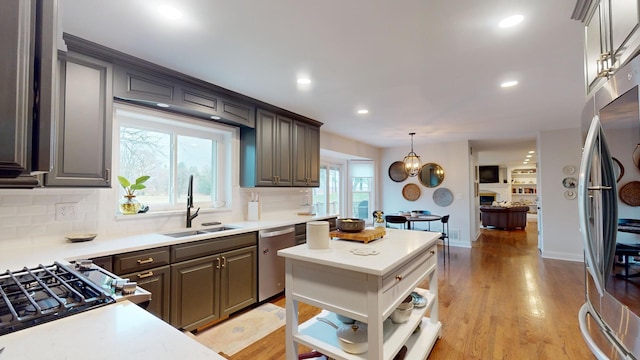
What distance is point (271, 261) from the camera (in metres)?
3.10

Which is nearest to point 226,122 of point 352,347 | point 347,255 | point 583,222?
point 347,255

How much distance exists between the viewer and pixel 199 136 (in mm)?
3213

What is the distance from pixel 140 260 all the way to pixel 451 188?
5938 mm

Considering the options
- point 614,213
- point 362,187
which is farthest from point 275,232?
point 362,187

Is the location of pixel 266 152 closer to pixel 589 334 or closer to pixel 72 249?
pixel 72 249

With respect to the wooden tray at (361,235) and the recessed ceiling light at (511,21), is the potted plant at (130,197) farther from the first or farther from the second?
the recessed ceiling light at (511,21)

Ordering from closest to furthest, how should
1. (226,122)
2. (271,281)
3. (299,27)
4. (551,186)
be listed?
(299,27) → (271,281) → (226,122) → (551,186)

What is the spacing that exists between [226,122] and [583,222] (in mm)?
3156

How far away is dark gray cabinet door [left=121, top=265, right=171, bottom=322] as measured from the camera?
6.72 ft

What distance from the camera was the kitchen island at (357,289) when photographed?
4.80ft

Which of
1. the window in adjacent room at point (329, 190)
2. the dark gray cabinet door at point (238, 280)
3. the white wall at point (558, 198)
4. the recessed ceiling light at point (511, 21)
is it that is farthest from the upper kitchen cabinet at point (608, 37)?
the white wall at point (558, 198)

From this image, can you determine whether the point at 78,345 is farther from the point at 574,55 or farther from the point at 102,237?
the point at 574,55

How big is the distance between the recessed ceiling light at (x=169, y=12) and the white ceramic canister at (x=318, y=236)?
60.0 inches

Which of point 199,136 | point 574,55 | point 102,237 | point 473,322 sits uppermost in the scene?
point 574,55
